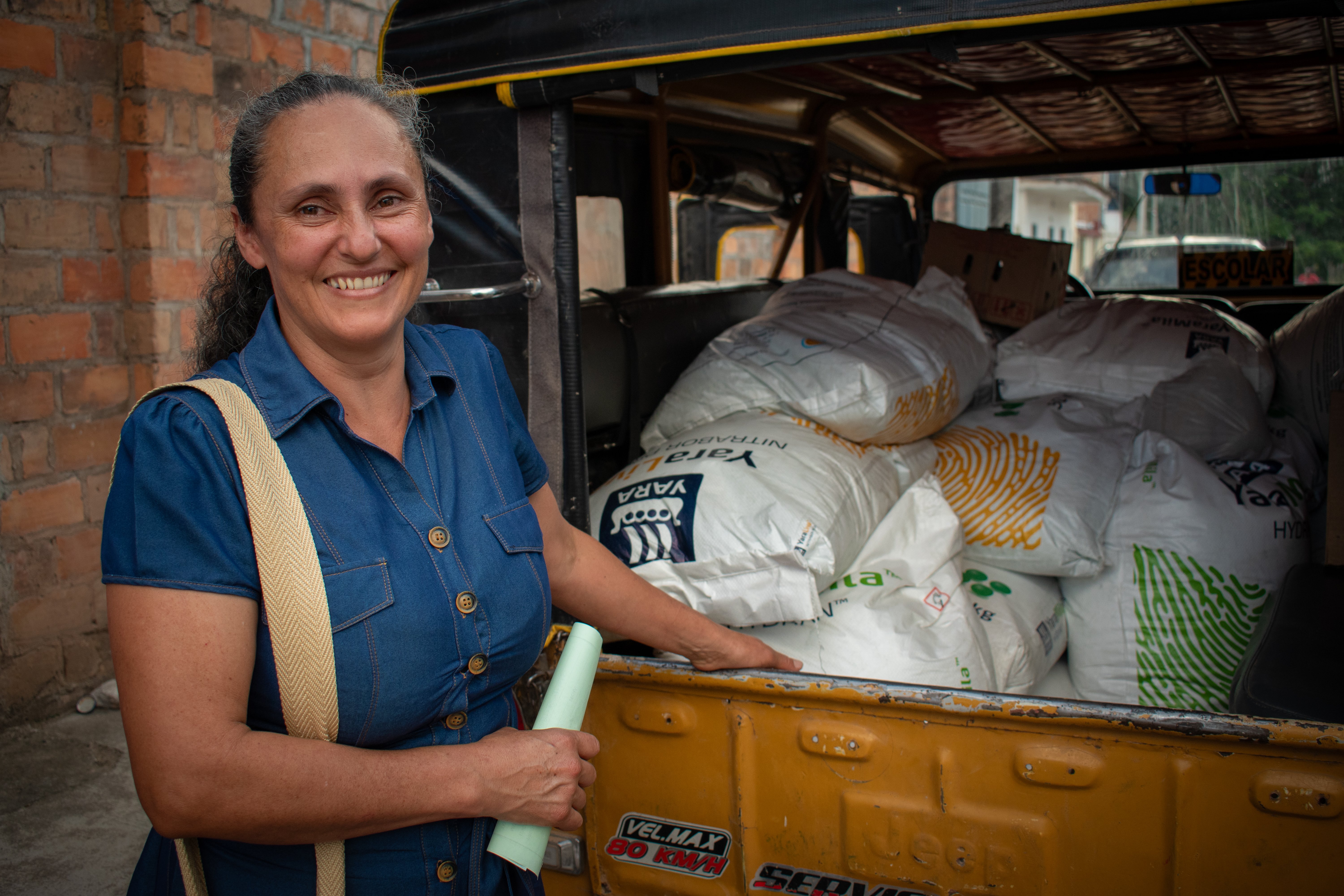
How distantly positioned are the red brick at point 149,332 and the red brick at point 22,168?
0.44m

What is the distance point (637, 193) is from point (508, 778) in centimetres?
227

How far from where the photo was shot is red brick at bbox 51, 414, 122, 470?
279cm

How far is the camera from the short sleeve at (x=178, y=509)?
90cm

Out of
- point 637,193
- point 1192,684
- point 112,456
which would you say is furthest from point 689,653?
point 112,456

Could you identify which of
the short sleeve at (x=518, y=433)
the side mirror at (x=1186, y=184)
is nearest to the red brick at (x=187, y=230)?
the short sleeve at (x=518, y=433)

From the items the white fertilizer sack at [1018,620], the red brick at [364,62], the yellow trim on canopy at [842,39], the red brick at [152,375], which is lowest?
the white fertilizer sack at [1018,620]

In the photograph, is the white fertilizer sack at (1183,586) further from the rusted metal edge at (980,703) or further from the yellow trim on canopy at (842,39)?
the yellow trim on canopy at (842,39)

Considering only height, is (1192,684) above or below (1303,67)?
below

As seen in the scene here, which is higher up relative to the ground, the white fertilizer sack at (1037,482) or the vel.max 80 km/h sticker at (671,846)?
the white fertilizer sack at (1037,482)

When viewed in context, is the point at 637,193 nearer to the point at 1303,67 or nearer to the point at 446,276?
the point at 446,276

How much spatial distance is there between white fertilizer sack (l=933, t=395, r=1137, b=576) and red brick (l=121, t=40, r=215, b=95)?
253 cm

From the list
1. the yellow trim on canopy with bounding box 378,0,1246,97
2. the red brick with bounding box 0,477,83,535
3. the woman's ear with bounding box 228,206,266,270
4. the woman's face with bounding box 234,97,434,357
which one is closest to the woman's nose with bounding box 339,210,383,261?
the woman's face with bounding box 234,97,434,357

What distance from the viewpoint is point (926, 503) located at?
2.15 metres

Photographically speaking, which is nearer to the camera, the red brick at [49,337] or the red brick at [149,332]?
the red brick at [49,337]
